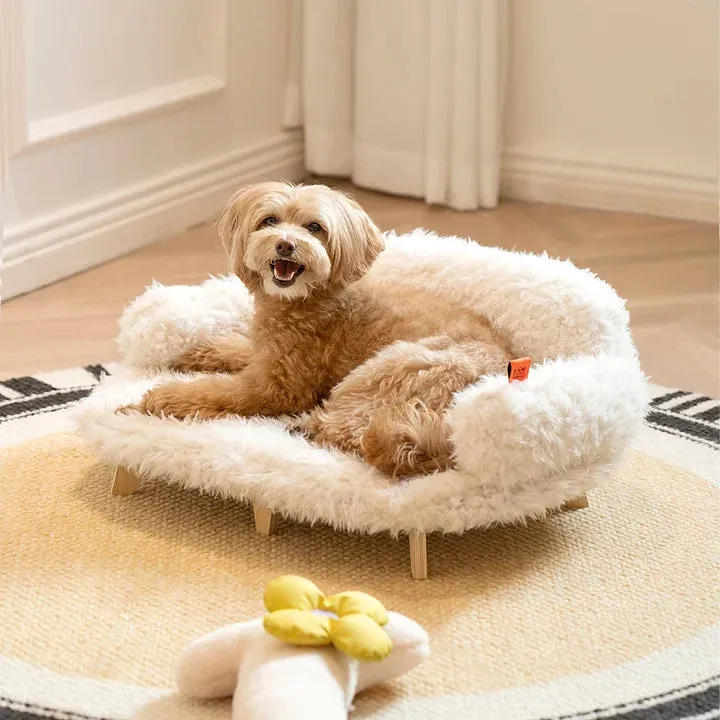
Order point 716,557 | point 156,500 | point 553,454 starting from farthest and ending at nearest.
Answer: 1. point 156,500
2. point 716,557
3. point 553,454

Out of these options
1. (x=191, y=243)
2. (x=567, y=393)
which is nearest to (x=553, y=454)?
(x=567, y=393)

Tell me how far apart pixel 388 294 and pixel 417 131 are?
1.81 meters

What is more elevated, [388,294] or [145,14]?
[145,14]

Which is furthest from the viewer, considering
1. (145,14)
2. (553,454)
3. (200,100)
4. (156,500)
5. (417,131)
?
(417,131)

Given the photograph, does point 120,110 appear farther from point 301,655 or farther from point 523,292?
point 301,655

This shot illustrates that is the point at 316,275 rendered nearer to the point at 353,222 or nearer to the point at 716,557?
the point at 353,222

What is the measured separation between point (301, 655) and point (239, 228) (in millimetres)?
758

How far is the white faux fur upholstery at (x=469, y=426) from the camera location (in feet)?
5.85

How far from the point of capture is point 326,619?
1.51m

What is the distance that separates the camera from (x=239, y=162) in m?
3.81

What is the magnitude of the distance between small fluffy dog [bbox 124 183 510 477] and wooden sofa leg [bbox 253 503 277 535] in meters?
0.13

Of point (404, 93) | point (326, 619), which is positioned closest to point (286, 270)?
point (326, 619)

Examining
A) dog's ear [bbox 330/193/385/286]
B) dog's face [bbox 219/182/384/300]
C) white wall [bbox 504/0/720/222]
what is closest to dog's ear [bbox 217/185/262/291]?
dog's face [bbox 219/182/384/300]

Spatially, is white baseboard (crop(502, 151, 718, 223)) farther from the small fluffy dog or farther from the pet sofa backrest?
the small fluffy dog
